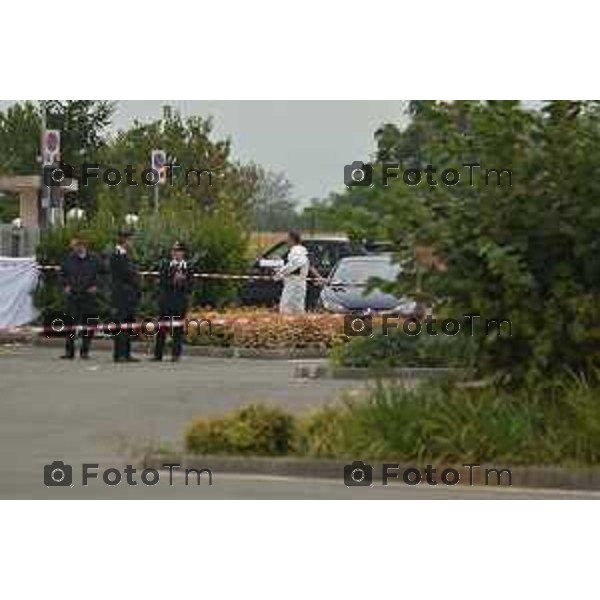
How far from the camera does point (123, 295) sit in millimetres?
21859

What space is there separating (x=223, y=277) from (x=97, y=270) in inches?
141

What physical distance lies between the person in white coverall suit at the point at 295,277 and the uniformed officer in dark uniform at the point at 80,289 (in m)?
3.29

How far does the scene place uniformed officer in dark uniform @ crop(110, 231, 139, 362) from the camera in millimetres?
21250

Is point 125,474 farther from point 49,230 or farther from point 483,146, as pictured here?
point 49,230

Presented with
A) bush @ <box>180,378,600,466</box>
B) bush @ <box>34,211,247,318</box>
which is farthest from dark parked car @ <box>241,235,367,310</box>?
bush @ <box>180,378,600,466</box>

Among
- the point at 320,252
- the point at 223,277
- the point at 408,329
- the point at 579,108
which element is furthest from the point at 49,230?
the point at 579,108
